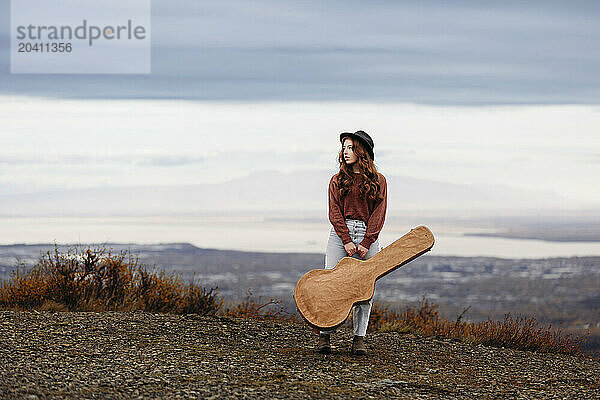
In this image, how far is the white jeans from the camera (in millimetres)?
8070

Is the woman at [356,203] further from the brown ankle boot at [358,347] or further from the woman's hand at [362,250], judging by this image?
the brown ankle boot at [358,347]

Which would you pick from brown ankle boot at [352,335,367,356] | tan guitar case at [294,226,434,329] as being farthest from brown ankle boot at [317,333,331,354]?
tan guitar case at [294,226,434,329]

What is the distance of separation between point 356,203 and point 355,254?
1.80ft

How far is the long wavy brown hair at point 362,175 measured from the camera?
800 centimetres

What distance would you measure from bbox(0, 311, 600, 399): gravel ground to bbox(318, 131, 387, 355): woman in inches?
39.9

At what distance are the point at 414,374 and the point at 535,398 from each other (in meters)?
1.22

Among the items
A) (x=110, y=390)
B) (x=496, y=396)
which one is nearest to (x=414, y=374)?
(x=496, y=396)

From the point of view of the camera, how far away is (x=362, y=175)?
8.04 metres

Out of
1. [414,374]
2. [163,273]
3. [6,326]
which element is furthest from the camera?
[163,273]

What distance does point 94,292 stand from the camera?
11.3 meters

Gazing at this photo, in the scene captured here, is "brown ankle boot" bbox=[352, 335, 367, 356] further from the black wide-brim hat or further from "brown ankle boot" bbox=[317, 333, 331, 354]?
the black wide-brim hat

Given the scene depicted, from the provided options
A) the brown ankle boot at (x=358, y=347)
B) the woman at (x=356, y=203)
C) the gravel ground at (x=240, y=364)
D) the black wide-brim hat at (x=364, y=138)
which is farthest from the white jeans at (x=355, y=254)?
the black wide-brim hat at (x=364, y=138)

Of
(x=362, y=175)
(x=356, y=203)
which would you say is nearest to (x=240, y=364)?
(x=356, y=203)

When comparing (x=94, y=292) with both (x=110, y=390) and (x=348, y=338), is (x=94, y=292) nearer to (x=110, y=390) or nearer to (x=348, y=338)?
(x=348, y=338)
